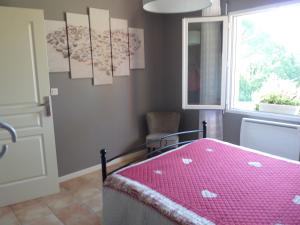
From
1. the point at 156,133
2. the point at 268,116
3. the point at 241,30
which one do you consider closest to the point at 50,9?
the point at 156,133

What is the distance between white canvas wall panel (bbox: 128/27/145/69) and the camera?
3798 millimetres

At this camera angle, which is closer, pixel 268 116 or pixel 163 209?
pixel 163 209

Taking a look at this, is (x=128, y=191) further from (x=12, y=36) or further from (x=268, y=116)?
(x=268, y=116)

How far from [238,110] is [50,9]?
2702mm

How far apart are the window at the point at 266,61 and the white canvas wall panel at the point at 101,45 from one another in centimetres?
168

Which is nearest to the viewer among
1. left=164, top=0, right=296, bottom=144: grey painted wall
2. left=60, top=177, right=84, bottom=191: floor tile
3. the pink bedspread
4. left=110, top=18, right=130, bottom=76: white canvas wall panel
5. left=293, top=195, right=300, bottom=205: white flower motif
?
the pink bedspread

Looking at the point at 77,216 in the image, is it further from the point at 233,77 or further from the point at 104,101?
the point at 233,77

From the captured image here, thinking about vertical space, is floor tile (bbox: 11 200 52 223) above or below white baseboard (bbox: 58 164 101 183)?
below

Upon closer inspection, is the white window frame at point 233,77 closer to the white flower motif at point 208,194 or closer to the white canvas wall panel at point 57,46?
the white flower motif at point 208,194

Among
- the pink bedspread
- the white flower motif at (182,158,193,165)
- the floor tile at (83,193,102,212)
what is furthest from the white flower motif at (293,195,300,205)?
the floor tile at (83,193,102,212)

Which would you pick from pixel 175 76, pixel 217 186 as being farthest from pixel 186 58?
pixel 217 186

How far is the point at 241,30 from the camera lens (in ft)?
11.4

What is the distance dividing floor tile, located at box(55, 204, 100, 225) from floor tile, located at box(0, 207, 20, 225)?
392mm

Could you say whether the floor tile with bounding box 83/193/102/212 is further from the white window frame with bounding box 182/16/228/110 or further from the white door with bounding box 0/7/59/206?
the white window frame with bounding box 182/16/228/110
